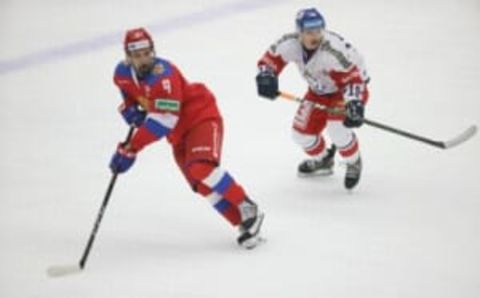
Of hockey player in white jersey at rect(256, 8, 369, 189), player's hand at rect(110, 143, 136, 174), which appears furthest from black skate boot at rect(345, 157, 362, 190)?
player's hand at rect(110, 143, 136, 174)

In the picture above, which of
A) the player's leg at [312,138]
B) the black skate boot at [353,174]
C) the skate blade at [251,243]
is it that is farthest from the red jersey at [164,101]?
the black skate boot at [353,174]

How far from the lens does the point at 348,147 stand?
3.84m

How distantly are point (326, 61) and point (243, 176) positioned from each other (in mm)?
792

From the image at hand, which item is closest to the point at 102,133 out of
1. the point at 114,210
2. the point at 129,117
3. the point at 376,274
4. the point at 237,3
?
the point at 114,210

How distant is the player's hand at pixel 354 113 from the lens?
3.56 meters

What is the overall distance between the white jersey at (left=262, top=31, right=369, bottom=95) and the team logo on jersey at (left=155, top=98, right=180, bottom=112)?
2.47 ft

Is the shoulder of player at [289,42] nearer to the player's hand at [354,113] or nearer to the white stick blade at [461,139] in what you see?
the player's hand at [354,113]

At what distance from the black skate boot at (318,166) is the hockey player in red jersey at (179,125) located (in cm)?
77

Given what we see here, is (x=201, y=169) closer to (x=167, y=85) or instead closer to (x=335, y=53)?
(x=167, y=85)

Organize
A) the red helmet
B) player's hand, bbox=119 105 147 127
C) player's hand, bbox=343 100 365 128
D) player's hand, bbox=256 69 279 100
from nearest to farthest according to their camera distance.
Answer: the red helmet
player's hand, bbox=119 105 147 127
player's hand, bbox=343 100 365 128
player's hand, bbox=256 69 279 100

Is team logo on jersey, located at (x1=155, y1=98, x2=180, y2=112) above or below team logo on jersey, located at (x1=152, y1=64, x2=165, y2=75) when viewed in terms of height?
below

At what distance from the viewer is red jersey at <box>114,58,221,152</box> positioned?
3.16 meters

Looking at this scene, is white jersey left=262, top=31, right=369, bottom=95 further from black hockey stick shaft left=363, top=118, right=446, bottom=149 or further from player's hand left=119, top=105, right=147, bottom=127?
player's hand left=119, top=105, right=147, bottom=127

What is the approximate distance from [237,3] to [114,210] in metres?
3.61
